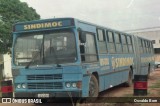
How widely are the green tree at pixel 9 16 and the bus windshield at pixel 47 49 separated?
1209 centimetres

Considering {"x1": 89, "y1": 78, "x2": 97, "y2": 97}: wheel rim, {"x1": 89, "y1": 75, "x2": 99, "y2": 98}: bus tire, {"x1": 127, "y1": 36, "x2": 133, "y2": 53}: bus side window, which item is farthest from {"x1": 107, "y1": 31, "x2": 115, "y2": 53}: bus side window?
{"x1": 127, "y1": 36, "x2": 133, "y2": 53}: bus side window

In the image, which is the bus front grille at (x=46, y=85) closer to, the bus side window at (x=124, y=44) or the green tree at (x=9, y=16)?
the bus side window at (x=124, y=44)

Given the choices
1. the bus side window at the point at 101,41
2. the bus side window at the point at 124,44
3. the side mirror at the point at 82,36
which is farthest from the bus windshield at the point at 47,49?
the bus side window at the point at 124,44

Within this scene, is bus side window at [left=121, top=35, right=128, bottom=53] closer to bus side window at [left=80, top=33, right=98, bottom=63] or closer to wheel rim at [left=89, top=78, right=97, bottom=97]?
bus side window at [left=80, top=33, right=98, bottom=63]

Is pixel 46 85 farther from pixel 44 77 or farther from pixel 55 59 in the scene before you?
pixel 55 59

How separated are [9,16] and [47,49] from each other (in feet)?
45.5

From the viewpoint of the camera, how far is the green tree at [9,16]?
2302 centimetres

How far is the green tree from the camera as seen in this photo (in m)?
23.0

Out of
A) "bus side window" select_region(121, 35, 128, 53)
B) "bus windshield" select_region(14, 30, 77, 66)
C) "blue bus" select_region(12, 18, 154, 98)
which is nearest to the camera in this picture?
"blue bus" select_region(12, 18, 154, 98)

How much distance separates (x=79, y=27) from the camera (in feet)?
35.5

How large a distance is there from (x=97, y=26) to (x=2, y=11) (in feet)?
40.8

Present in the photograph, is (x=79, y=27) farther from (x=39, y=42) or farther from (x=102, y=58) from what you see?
(x=102, y=58)

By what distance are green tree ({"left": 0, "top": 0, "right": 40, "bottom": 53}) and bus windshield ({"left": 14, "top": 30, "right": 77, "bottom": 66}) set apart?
476 inches

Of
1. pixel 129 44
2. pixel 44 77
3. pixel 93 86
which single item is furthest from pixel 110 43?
pixel 44 77
